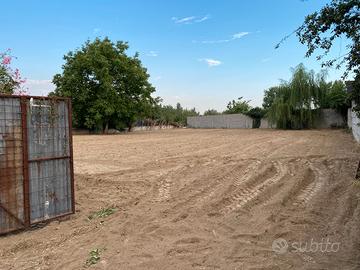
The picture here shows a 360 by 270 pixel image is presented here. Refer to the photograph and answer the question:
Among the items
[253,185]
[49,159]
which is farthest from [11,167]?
[253,185]

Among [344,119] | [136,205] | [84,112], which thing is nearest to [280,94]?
[344,119]

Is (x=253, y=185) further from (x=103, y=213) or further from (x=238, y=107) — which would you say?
(x=238, y=107)

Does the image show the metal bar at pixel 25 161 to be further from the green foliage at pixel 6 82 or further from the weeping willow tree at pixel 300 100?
the weeping willow tree at pixel 300 100

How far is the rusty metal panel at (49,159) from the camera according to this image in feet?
14.8

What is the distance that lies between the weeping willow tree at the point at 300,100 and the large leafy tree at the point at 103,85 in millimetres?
11352

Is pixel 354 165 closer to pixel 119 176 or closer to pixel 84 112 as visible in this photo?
pixel 119 176

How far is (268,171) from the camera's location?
796cm

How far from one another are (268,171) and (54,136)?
16.2 ft

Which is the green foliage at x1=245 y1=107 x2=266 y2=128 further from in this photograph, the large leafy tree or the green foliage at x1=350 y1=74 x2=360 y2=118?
the green foliage at x1=350 y1=74 x2=360 y2=118

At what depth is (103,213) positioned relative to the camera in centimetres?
522

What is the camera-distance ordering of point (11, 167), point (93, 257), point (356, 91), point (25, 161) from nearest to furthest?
point (93, 257), point (11, 167), point (25, 161), point (356, 91)

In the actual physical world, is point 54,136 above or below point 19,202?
above

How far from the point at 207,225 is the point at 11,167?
8.21 feet

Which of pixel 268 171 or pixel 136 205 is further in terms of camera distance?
pixel 268 171
